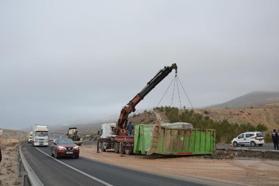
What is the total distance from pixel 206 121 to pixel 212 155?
1412 inches

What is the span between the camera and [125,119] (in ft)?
168

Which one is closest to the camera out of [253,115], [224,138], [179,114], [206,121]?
[224,138]

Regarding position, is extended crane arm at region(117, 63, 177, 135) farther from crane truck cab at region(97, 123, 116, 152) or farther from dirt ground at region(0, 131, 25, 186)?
dirt ground at region(0, 131, 25, 186)

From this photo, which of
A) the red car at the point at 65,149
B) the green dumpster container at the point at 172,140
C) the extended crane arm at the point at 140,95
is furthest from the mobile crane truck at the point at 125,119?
the red car at the point at 65,149

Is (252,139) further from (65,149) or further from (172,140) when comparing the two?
(65,149)

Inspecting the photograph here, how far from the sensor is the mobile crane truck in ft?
153

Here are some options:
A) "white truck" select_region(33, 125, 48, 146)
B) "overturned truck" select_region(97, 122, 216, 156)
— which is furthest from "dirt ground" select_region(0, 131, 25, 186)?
"white truck" select_region(33, 125, 48, 146)

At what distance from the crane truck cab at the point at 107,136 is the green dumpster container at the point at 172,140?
9.19 meters

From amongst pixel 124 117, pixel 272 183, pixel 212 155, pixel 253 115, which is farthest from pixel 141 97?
pixel 253 115

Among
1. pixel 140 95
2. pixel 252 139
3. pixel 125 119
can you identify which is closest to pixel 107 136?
pixel 125 119

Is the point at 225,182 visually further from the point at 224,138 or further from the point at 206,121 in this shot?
the point at 206,121

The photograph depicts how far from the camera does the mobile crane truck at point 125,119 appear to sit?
46.5m

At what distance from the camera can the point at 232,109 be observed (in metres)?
102

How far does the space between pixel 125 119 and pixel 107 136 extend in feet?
14.2
